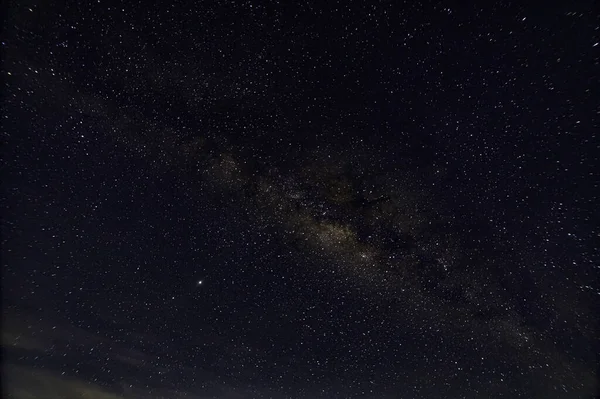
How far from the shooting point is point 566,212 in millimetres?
3508

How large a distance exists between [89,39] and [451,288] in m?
6.26

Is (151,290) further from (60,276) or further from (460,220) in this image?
(460,220)

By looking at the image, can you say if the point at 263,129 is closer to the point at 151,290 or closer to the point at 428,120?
the point at 428,120

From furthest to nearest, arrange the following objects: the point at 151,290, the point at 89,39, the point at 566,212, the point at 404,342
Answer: the point at 151,290 < the point at 404,342 < the point at 566,212 < the point at 89,39

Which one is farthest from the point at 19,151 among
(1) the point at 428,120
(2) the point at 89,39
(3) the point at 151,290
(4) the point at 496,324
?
(4) the point at 496,324

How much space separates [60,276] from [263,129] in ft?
24.7

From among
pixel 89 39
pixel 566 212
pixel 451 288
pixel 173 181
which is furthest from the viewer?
pixel 451 288

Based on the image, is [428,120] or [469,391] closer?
[428,120]

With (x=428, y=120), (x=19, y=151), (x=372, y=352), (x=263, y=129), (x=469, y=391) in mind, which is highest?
(x=19, y=151)

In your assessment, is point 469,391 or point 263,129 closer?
point 263,129

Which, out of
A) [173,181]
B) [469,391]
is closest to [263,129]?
[173,181]

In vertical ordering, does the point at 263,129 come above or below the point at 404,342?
above

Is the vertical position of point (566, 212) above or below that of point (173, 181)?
below

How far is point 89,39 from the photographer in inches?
128
